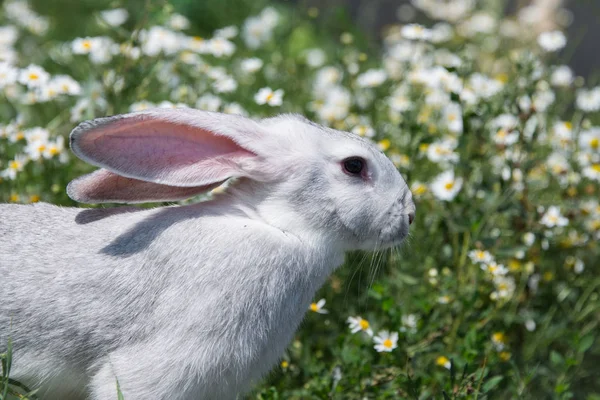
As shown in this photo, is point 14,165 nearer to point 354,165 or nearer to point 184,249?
point 184,249

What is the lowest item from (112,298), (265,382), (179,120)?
(265,382)

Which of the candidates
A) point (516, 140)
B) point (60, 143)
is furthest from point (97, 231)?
point (516, 140)

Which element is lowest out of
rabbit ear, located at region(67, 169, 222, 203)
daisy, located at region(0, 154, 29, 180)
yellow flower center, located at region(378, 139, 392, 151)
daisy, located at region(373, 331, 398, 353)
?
yellow flower center, located at region(378, 139, 392, 151)

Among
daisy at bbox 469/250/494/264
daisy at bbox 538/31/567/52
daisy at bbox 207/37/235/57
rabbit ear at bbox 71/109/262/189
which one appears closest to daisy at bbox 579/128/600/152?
daisy at bbox 538/31/567/52

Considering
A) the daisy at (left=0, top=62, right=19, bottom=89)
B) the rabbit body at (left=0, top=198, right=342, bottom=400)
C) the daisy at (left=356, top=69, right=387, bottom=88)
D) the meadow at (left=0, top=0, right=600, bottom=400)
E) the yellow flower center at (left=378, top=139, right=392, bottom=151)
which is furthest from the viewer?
the daisy at (left=356, top=69, right=387, bottom=88)

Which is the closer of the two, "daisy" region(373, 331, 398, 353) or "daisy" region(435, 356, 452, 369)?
"daisy" region(373, 331, 398, 353)

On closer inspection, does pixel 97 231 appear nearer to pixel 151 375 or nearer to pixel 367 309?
pixel 151 375

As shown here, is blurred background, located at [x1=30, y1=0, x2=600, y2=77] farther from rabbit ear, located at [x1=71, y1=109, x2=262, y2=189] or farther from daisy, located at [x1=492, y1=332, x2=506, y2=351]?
rabbit ear, located at [x1=71, y1=109, x2=262, y2=189]
